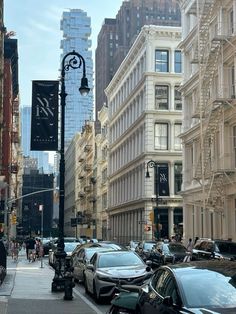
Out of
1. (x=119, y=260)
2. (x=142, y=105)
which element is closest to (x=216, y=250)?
→ (x=119, y=260)

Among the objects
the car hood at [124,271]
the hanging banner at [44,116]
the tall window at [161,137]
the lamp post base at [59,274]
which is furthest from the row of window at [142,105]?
the car hood at [124,271]

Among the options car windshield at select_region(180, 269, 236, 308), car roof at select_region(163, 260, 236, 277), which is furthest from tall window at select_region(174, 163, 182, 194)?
car windshield at select_region(180, 269, 236, 308)

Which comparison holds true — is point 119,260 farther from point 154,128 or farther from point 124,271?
point 154,128

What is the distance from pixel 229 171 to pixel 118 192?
47379 mm

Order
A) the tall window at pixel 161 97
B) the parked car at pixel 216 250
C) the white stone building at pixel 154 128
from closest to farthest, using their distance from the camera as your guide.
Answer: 1. the parked car at pixel 216 250
2. the white stone building at pixel 154 128
3. the tall window at pixel 161 97

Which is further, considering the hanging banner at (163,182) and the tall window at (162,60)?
the tall window at (162,60)

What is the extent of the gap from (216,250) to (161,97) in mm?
43788

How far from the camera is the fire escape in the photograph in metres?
37.5

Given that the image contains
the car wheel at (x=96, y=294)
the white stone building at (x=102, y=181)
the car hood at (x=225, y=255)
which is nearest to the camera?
the car wheel at (x=96, y=294)

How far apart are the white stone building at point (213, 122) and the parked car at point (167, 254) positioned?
6.80 metres

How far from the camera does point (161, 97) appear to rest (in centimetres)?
6656

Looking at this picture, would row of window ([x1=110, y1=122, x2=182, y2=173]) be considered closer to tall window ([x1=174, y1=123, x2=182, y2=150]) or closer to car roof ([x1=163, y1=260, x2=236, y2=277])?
tall window ([x1=174, y1=123, x2=182, y2=150])

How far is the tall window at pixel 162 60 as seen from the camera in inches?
2640

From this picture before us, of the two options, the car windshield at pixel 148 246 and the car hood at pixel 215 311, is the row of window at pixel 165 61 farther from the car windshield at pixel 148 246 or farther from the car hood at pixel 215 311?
the car hood at pixel 215 311
